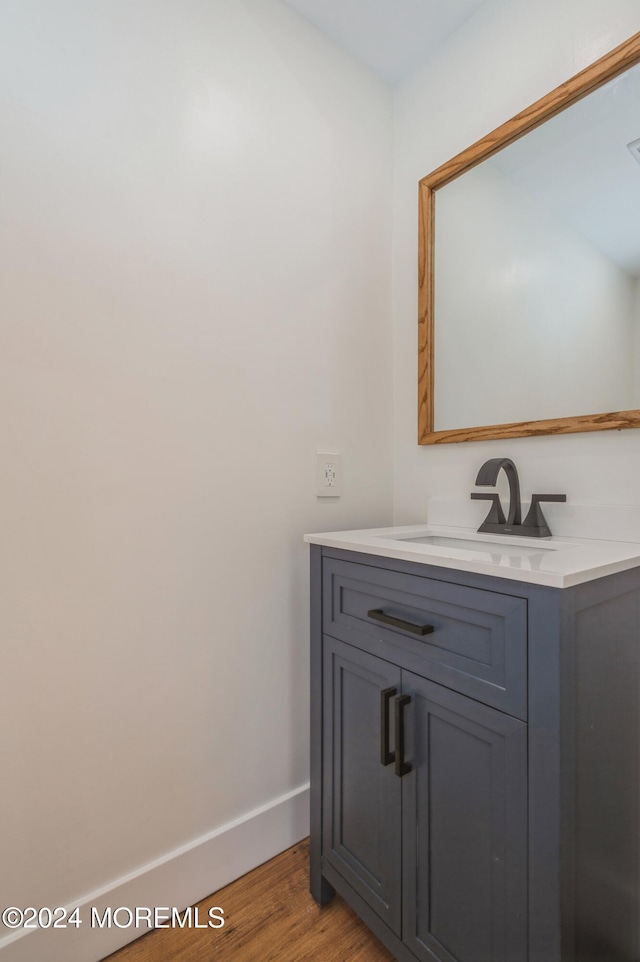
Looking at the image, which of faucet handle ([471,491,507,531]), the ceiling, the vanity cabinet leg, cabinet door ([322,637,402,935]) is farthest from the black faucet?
the ceiling

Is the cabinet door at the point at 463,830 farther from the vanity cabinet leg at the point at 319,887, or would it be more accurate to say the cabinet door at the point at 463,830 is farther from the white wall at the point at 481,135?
the white wall at the point at 481,135

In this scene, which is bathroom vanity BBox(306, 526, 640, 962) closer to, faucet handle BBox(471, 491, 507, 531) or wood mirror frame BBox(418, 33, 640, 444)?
faucet handle BBox(471, 491, 507, 531)

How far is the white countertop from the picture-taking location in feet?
2.34

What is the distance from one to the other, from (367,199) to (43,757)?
1761 millimetres

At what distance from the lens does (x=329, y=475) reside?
143cm

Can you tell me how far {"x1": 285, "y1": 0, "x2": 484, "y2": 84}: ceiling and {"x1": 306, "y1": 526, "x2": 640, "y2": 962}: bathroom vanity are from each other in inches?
59.5

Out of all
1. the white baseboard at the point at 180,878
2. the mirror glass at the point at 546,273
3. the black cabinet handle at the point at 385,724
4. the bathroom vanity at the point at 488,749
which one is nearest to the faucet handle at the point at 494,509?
the bathroom vanity at the point at 488,749

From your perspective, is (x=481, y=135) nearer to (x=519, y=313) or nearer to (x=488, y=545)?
(x=519, y=313)

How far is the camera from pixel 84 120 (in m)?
1.01

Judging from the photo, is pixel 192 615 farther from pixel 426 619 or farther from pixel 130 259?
pixel 130 259

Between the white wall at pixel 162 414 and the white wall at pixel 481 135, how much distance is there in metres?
0.18

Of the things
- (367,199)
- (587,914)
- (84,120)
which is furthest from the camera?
(367,199)

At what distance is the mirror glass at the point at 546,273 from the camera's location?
1047 mm

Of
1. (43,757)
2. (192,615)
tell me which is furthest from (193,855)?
(192,615)
